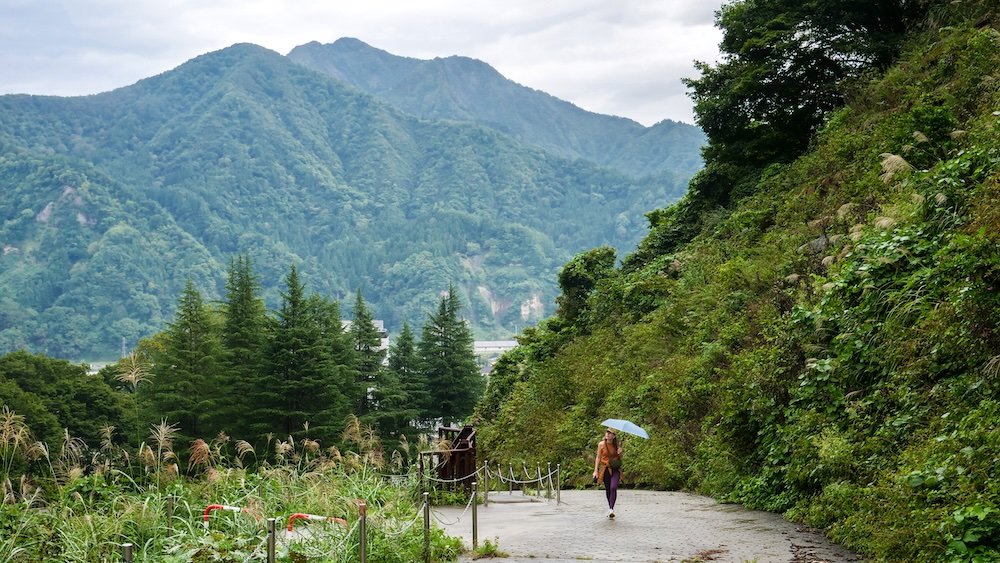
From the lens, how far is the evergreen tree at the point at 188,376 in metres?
46.2

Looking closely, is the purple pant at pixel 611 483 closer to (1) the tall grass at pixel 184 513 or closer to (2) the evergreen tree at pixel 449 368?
(1) the tall grass at pixel 184 513

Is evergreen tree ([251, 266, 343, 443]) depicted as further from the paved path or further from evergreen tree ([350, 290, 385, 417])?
the paved path

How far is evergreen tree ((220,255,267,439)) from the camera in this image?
47.5 m

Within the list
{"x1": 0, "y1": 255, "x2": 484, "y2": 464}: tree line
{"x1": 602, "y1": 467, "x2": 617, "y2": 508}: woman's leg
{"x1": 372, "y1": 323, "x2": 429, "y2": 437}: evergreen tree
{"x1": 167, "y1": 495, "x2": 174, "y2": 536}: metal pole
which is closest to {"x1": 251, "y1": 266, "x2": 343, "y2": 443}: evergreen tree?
{"x1": 0, "y1": 255, "x2": 484, "y2": 464}: tree line

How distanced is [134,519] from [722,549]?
611cm

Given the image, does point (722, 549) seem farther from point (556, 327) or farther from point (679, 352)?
point (556, 327)

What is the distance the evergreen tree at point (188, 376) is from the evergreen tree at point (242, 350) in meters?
0.81

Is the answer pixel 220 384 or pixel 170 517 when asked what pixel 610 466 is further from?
pixel 220 384

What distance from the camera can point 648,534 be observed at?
431 inches

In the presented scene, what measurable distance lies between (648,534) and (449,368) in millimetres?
63552

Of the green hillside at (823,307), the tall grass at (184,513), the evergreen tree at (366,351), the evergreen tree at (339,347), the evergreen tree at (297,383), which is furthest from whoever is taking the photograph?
the evergreen tree at (366,351)

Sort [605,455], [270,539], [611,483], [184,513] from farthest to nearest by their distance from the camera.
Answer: [605,455] < [611,483] < [184,513] < [270,539]

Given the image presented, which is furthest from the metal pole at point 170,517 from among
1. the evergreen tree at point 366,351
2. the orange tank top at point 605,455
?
the evergreen tree at point 366,351

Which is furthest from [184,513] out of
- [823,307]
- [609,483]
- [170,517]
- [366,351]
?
[366,351]
